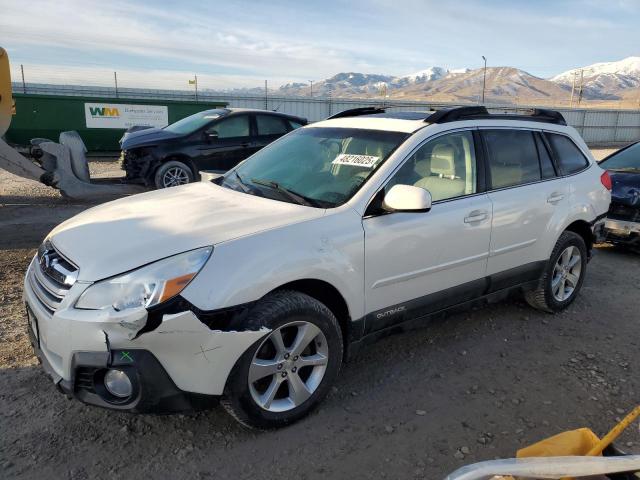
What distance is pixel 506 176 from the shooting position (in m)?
4.06

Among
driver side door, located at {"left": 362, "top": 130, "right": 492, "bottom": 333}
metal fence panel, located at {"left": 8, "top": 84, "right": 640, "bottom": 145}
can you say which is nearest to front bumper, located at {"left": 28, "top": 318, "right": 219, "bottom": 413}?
driver side door, located at {"left": 362, "top": 130, "right": 492, "bottom": 333}

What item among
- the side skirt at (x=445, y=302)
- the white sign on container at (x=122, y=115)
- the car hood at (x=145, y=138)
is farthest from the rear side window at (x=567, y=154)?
the white sign on container at (x=122, y=115)

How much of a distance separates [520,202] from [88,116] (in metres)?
15.4

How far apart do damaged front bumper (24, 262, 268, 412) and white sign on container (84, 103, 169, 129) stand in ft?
49.9

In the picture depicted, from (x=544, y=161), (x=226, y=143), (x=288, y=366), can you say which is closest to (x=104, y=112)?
(x=226, y=143)

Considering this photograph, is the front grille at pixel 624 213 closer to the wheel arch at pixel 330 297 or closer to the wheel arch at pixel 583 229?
the wheel arch at pixel 583 229

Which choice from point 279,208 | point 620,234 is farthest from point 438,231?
point 620,234

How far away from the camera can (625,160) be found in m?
7.41

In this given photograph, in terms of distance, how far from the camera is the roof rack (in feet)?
12.3

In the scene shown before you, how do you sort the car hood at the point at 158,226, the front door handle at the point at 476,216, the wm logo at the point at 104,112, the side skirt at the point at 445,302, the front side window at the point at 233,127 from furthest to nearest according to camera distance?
the wm logo at the point at 104,112 < the front side window at the point at 233,127 < the front door handle at the point at 476,216 < the side skirt at the point at 445,302 < the car hood at the point at 158,226

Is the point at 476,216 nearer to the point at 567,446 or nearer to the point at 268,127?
the point at 567,446

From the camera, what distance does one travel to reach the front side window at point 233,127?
1026 centimetres

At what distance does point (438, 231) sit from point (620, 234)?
424cm

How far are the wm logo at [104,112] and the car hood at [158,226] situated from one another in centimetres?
1441
